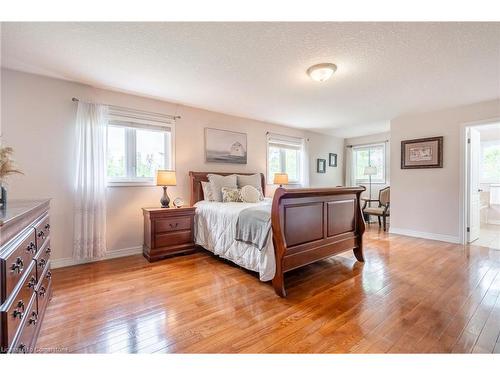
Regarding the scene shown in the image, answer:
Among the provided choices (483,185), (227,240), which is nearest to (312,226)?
(227,240)

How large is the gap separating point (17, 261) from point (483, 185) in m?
8.14

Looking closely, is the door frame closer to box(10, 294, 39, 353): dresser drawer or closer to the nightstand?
the nightstand

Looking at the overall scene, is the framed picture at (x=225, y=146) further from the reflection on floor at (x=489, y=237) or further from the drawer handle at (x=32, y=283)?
the reflection on floor at (x=489, y=237)

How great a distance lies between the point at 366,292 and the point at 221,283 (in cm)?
139

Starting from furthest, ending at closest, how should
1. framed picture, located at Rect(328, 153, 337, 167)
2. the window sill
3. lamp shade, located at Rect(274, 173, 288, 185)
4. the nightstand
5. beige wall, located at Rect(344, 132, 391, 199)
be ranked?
framed picture, located at Rect(328, 153, 337, 167) < beige wall, located at Rect(344, 132, 391, 199) < lamp shade, located at Rect(274, 173, 288, 185) < the window sill < the nightstand

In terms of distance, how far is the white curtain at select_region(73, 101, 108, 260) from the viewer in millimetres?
2908

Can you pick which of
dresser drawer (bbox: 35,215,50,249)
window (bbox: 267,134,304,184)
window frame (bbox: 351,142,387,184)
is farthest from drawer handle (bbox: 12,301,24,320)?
window frame (bbox: 351,142,387,184)

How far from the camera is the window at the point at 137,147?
129 inches

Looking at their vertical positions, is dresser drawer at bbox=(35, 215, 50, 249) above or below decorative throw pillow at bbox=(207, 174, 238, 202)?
below

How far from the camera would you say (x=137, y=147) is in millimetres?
3496

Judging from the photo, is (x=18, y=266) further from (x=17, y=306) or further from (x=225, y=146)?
(x=225, y=146)

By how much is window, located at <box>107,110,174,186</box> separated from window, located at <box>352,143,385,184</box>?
5.16 m

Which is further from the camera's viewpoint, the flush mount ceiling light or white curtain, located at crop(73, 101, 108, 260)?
white curtain, located at crop(73, 101, 108, 260)
